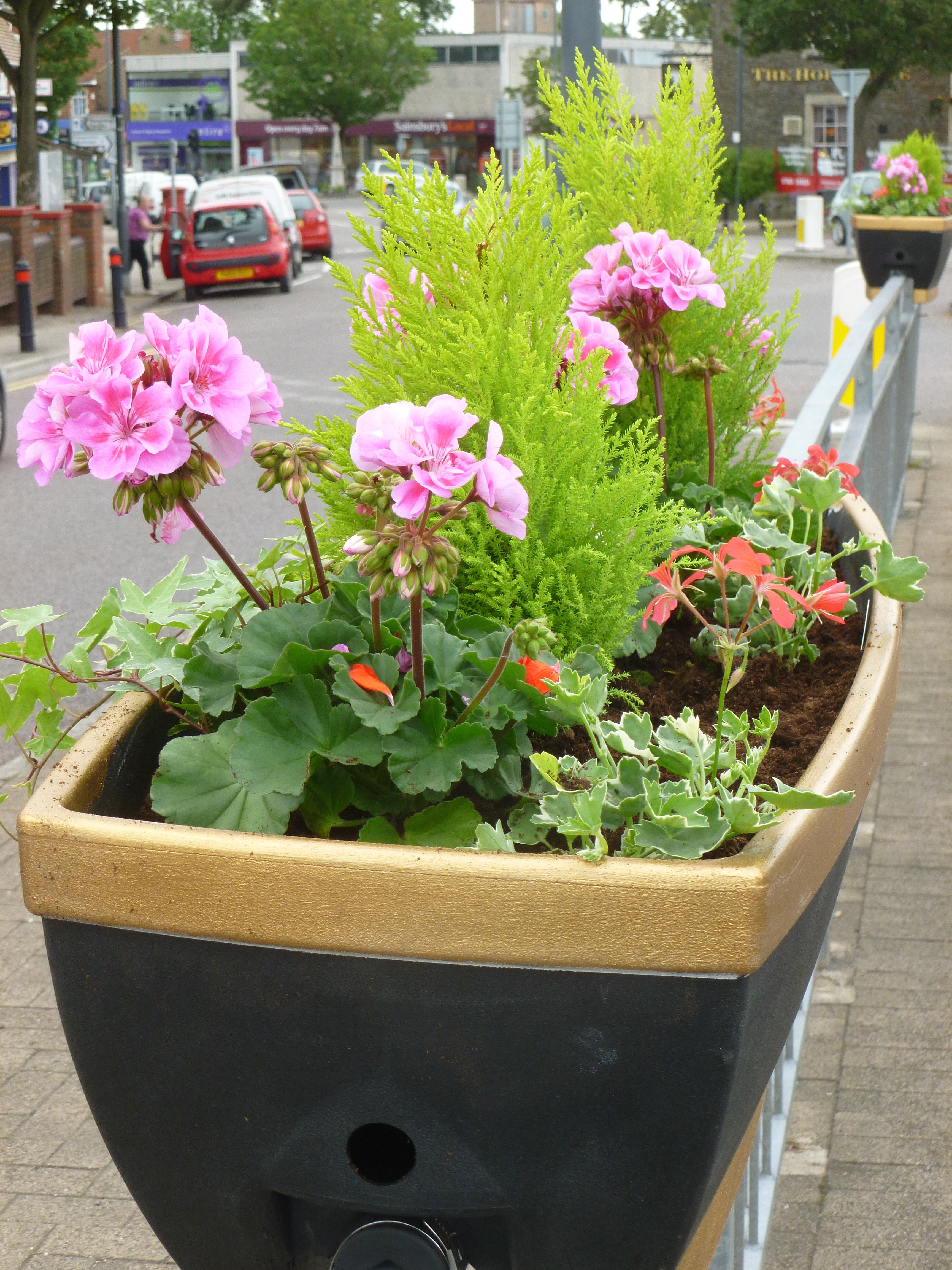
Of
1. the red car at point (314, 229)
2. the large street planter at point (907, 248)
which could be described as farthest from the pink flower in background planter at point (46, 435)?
the red car at point (314, 229)

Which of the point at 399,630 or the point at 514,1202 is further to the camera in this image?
the point at 399,630

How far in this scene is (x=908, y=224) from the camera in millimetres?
6758

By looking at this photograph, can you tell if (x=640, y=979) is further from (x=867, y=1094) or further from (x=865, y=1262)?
(x=867, y=1094)

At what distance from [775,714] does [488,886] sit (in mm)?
364

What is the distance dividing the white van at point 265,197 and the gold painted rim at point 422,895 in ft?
76.0

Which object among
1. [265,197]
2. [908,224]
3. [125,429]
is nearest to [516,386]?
[125,429]

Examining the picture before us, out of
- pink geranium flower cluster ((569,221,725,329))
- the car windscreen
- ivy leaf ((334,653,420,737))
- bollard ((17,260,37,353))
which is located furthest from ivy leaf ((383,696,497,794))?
the car windscreen

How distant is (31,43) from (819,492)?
21413mm

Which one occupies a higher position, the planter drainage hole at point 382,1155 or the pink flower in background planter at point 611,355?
the pink flower in background planter at point 611,355

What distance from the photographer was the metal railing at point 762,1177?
73.6 inches

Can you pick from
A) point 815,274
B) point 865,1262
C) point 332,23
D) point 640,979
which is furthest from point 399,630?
point 332,23

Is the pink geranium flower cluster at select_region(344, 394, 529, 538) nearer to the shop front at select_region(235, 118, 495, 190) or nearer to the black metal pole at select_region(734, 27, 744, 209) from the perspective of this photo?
the black metal pole at select_region(734, 27, 744, 209)

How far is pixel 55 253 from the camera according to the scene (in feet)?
63.2

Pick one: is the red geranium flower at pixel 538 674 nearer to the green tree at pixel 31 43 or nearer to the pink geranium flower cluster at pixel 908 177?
the pink geranium flower cluster at pixel 908 177
